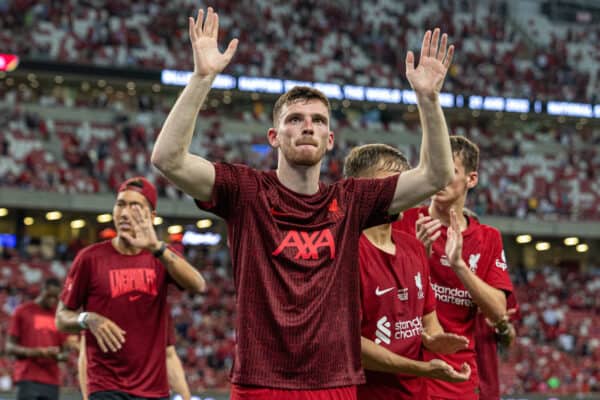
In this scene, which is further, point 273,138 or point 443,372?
point 443,372

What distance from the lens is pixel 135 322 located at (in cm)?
679

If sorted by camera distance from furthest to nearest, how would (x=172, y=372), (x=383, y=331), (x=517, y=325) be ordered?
(x=517, y=325)
(x=172, y=372)
(x=383, y=331)

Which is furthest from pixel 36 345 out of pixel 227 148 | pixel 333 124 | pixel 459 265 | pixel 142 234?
pixel 333 124

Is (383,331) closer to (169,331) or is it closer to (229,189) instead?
(229,189)

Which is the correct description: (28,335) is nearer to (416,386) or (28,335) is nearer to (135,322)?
(135,322)

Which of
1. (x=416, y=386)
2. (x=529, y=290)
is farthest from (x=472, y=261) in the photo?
(x=529, y=290)

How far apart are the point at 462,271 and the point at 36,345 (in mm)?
7200

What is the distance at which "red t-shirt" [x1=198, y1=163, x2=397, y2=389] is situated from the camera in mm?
4148

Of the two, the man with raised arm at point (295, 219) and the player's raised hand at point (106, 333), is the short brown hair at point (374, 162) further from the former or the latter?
the player's raised hand at point (106, 333)

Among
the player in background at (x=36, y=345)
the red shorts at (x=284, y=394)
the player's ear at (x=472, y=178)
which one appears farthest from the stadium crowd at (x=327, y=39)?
Result: the red shorts at (x=284, y=394)

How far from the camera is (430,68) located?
175 inches

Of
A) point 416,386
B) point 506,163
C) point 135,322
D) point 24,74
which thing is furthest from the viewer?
point 506,163

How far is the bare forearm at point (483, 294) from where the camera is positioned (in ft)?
18.6

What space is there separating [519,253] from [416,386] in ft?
130
